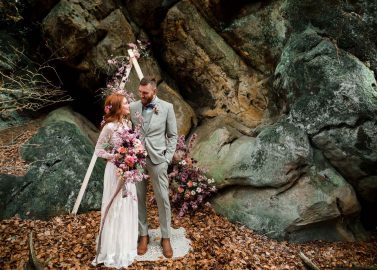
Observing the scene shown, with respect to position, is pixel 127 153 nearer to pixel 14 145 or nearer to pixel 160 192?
pixel 160 192

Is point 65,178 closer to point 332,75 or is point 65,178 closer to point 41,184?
point 41,184

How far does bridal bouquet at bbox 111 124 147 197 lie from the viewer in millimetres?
4676

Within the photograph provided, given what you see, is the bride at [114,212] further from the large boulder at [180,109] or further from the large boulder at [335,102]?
the large boulder at [335,102]

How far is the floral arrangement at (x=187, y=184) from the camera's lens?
23.0 feet

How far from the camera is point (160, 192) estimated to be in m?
5.28

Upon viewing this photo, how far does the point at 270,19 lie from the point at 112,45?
4170 millimetres

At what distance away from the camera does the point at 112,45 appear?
8586 mm

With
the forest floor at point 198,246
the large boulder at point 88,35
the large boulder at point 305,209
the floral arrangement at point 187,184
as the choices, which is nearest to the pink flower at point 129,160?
the forest floor at point 198,246

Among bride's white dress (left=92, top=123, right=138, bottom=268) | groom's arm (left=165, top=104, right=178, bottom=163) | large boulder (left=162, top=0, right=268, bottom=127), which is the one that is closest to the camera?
bride's white dress (left=92, top=123, right=138, bottom=268)

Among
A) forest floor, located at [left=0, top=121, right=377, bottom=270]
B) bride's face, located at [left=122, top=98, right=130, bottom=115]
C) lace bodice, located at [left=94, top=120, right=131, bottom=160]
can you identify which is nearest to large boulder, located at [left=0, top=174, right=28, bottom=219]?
forest floor, located at [left=0, top=121, right=377, bottom=270]

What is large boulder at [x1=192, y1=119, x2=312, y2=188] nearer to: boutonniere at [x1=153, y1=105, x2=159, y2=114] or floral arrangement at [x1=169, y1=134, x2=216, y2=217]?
floral arrangement at [x1=169, y1=134, x2=216, y2=217]

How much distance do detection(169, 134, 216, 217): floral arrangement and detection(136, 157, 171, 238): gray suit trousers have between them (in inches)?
59.2

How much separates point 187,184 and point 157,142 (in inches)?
82.7

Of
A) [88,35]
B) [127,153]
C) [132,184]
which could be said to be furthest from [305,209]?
[88,35]
